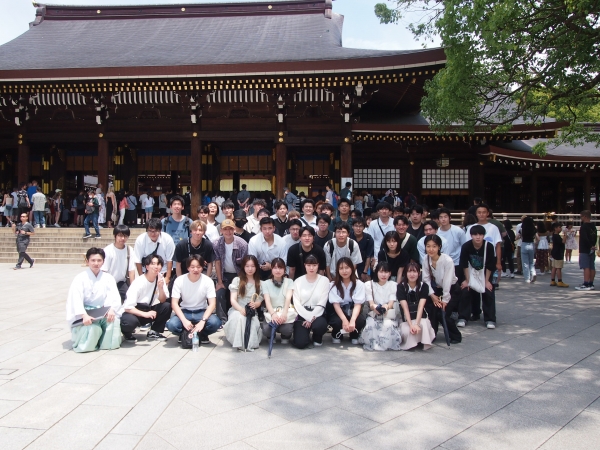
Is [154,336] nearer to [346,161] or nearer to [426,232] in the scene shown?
[426,232]

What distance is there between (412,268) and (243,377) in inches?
93.6

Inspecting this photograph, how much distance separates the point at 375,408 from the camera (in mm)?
3959

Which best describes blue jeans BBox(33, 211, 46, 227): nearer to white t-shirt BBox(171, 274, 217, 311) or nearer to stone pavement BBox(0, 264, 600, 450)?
stone pavement BBox(0, 264, 600, 450)

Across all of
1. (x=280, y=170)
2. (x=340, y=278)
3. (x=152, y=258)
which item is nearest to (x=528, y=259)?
(x=340, y=278)

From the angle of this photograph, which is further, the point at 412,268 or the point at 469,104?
the point at 469,104

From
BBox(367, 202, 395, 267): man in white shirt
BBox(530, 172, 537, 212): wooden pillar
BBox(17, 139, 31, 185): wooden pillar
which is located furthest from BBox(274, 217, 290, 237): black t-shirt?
BBox(530, 172, 537, 212): wooden pillar

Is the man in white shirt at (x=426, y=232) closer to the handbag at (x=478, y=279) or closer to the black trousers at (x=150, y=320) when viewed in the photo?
the handbag at (x=478, y=279)

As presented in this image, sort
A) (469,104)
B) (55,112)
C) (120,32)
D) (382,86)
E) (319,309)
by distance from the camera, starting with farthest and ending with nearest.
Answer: (120,32), (55,112), (382,86), (469,104), (319,309)

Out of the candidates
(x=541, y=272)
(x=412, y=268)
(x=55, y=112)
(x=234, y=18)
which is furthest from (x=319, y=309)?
(x=234, y=18)

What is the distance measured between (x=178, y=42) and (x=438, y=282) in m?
16.4

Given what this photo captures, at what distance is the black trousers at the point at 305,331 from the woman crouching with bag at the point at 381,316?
0.51 meters

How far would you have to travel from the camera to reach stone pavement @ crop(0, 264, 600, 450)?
11.3 ft

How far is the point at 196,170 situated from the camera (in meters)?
15.7

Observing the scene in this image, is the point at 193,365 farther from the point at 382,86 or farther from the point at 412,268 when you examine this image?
the point at 382,86
